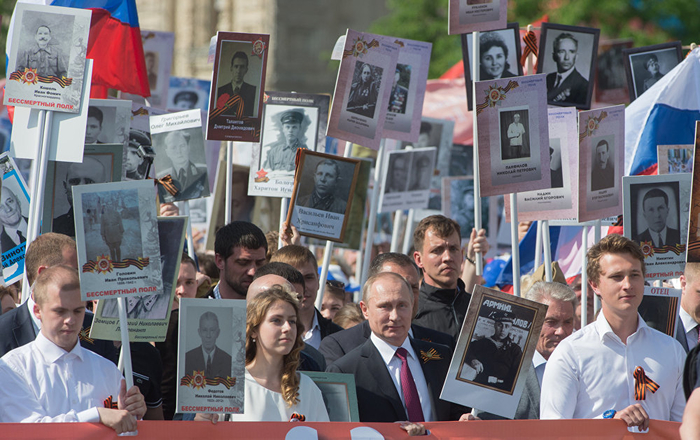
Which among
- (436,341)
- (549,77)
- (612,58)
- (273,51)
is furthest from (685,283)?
(273,51)

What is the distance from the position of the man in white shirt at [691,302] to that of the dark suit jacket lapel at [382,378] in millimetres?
2055

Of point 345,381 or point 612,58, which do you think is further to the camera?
point 612,58

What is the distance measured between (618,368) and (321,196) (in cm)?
264

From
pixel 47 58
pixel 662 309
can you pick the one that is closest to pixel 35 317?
pixel 47 58

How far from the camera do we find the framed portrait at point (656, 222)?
19.9 ft

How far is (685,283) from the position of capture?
6.07 meters

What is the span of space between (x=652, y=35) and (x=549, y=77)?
18.1 m

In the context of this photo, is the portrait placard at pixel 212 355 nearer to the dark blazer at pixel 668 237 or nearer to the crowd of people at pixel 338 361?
the crowd of people at pixel 338 361

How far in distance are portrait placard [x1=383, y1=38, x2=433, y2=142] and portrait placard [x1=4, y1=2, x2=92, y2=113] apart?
2298 mm

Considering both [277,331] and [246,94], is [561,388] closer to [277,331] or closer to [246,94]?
[277,331]

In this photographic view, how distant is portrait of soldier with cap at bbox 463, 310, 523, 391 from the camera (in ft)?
15.3

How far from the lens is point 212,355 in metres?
4.20

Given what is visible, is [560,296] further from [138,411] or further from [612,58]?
[612,58]

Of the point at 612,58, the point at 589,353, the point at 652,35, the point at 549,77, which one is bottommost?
the point at 589,353
